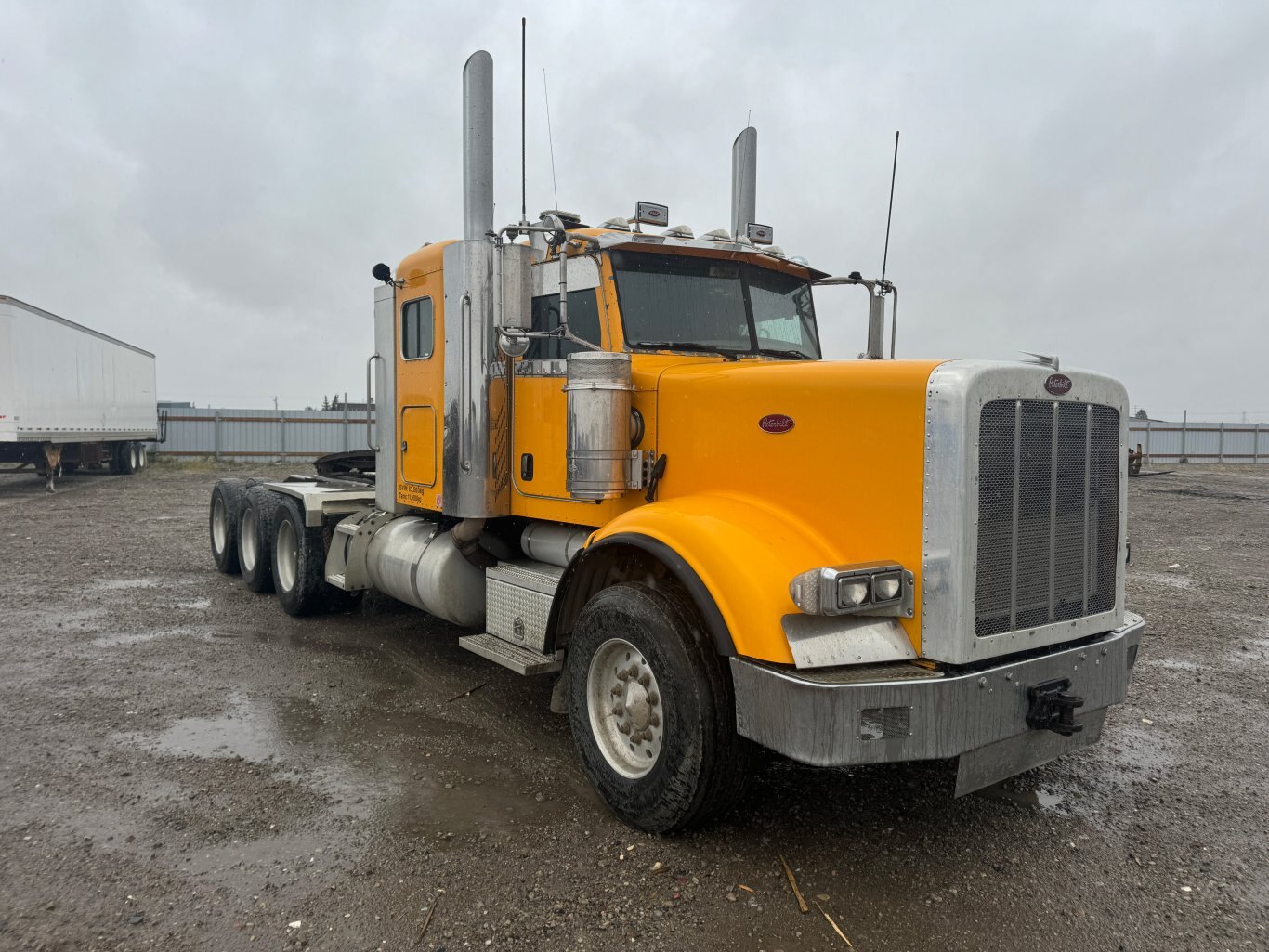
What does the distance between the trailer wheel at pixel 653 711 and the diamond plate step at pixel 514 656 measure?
1.49 ft

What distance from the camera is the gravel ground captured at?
129 inches

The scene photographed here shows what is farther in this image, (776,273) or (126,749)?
(776,273)

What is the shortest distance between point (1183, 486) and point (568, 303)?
24.0 m

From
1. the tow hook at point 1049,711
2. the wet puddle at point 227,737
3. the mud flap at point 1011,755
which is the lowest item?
the wet puddle at point 227,737

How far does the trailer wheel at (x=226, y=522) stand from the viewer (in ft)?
32.3

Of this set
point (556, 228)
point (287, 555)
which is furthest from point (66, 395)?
point (556, 228)

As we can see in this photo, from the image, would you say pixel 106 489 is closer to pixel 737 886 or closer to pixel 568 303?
pixel 568 303

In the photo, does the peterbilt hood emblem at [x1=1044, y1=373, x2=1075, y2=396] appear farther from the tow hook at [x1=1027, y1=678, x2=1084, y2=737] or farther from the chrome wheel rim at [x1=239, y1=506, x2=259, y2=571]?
the chrome wheel rim at [x1=239, y1=506, x2=259, y2=571]

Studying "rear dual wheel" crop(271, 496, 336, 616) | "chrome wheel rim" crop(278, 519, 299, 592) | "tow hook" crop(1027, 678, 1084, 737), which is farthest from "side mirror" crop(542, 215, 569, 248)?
"chrome wheel rim" crop(278, 519, 299, 592)

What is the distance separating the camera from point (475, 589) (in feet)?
20.4

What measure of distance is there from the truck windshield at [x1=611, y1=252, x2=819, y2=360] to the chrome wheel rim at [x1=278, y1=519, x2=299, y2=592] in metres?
4.58

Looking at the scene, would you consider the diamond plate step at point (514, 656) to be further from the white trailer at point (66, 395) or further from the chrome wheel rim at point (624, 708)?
the white trailer at point (66, 395)

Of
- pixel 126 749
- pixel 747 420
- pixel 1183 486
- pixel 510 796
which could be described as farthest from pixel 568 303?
pixel 1183 486

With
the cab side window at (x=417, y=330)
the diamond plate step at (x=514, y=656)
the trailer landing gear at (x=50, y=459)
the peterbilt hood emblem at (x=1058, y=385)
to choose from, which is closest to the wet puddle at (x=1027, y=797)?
the peterbilt hood emblem at (x=1058, y=385)
